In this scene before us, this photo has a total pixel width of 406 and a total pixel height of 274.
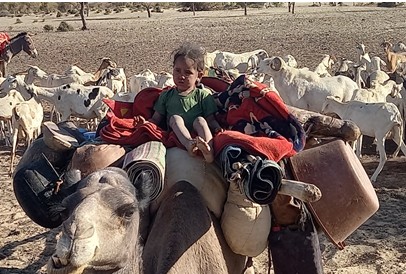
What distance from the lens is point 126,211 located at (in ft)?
9.68

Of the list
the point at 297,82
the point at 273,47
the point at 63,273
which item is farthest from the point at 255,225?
the point at 273,47

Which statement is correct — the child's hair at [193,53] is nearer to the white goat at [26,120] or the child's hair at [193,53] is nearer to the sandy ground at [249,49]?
the sandy ground at [249,49]

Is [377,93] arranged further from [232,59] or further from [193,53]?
[193,53]

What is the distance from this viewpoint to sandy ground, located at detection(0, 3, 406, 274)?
6852mm

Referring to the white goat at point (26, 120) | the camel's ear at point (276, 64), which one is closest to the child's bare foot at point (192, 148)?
the white goat at point (26, 120)

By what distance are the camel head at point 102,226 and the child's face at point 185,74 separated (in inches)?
49.0

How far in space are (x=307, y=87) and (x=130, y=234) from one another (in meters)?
10.5

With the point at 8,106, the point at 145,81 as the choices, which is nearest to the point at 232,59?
the point at 145,81

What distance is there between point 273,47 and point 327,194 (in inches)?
926

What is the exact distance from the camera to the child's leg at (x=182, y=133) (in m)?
3.92

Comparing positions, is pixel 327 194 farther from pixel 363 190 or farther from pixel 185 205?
pixel 185 205

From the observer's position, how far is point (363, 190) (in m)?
4.20

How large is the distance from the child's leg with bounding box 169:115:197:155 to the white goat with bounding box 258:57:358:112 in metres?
8.77

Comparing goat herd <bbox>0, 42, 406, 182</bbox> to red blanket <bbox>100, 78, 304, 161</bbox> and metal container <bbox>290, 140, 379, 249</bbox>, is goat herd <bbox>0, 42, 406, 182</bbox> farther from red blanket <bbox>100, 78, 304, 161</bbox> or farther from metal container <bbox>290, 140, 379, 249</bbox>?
red blanket <bbox>100, 78, 304, 161</bbox>
